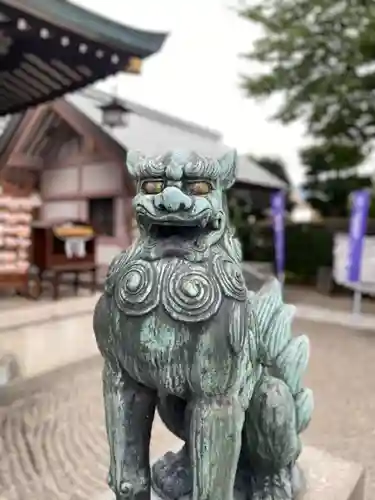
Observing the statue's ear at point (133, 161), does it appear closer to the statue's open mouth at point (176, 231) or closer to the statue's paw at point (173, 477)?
the statue's open mouth at point (176, 231)

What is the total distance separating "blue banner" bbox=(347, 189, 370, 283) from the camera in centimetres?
680

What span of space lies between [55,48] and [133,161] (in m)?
3.01

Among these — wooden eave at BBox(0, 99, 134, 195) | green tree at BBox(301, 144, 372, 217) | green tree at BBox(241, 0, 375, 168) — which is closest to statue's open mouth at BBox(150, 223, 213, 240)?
wooden eave at BBox(0, 99, 134, 195)

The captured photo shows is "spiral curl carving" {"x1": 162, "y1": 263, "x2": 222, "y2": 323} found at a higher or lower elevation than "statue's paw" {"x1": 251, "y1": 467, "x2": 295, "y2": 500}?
higher

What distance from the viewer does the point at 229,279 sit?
114cm

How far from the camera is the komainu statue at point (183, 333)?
3.64 feet

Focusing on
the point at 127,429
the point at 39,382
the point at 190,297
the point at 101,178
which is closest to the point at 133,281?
the point at 190,297

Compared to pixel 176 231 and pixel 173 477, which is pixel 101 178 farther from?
pixel 176 231

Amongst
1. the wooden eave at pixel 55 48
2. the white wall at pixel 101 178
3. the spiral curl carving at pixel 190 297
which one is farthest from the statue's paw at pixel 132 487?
the white wall at pixel 101 178

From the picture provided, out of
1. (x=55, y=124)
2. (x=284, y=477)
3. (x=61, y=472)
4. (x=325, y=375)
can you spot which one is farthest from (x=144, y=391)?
(x=55, y=124)

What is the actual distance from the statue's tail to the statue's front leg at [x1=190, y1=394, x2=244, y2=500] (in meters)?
0.21

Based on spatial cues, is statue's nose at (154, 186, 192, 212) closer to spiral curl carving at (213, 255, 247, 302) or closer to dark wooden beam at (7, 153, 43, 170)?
spiral curl carving at (213, 255, 247, 302)

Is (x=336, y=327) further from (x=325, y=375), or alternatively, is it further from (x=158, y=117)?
(x=158, y=117)

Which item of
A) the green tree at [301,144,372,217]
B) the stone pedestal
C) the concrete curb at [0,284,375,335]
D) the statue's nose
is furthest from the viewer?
the green tree at [301,144,372,217]
